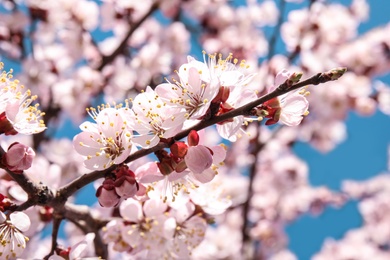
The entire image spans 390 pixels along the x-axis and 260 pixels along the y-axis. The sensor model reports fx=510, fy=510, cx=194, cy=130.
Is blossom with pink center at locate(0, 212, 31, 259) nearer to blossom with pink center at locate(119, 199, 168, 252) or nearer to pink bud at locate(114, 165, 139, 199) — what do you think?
pink bud at locate(114, 165, 139, 199)

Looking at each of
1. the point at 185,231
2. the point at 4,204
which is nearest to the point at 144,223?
the point at 185,231

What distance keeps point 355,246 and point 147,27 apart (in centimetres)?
339

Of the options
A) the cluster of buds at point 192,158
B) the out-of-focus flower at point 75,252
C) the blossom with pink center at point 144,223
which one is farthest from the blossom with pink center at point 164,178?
the out-of-focus flower at point 75,252

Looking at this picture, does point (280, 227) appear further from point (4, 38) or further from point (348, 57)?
point (4, 38)

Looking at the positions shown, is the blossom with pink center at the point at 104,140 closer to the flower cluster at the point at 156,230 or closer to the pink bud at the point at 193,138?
the pink bud at the point at 193,138

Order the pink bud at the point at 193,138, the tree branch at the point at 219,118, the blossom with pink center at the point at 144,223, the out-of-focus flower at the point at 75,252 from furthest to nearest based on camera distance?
the blossom with pink center at the point at 144,223
the out-of-focus flower at the point at 75,252
the pink bud at the point at 193,138
the tree branch at the point at 219,118

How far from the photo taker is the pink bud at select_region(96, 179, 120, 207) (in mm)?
1431

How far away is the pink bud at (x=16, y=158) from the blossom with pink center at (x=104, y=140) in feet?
0.51

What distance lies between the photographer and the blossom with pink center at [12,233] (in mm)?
1384

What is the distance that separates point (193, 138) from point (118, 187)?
25cm

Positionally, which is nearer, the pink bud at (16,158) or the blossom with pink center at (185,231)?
the pink bud at (16,158)

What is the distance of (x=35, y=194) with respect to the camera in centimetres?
142

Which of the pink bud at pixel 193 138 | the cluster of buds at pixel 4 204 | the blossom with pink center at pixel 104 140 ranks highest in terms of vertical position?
the pink bud at pixel 193 138

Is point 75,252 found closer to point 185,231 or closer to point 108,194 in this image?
point 108,194
